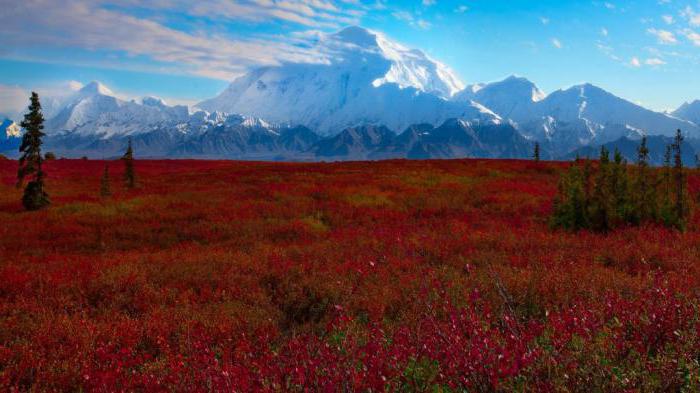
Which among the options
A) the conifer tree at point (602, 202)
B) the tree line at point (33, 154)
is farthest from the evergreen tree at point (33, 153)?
the conifer tree at point (602, 202)

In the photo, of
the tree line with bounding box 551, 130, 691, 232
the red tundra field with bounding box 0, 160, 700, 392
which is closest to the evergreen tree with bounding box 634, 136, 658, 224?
the tree line with bounding box 551, 130, 691, 232

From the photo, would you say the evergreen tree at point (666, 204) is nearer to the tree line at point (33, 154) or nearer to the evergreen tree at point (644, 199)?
the evergreen tree at point (644, 199)

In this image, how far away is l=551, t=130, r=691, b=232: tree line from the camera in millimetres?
13500

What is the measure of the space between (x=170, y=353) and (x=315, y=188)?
898 inches

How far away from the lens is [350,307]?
745 centimetres

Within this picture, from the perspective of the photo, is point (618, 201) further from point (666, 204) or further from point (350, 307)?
point (350, 307)

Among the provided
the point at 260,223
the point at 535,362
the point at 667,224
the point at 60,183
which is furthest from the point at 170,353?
the point at 60,183

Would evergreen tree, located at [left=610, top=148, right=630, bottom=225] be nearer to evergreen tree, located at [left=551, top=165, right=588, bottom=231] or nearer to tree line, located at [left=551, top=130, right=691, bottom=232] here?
tree line, located at [left=551, top=130, right=691, bottom=232]

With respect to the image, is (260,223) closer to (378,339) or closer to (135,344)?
(135,344)

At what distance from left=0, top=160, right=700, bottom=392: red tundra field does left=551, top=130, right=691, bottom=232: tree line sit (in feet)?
3.15

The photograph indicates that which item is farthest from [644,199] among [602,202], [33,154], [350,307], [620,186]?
[33,154]

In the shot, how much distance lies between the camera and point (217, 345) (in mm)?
6461

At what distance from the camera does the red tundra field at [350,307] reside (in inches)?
164

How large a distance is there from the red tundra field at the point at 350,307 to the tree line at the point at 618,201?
0.96m
